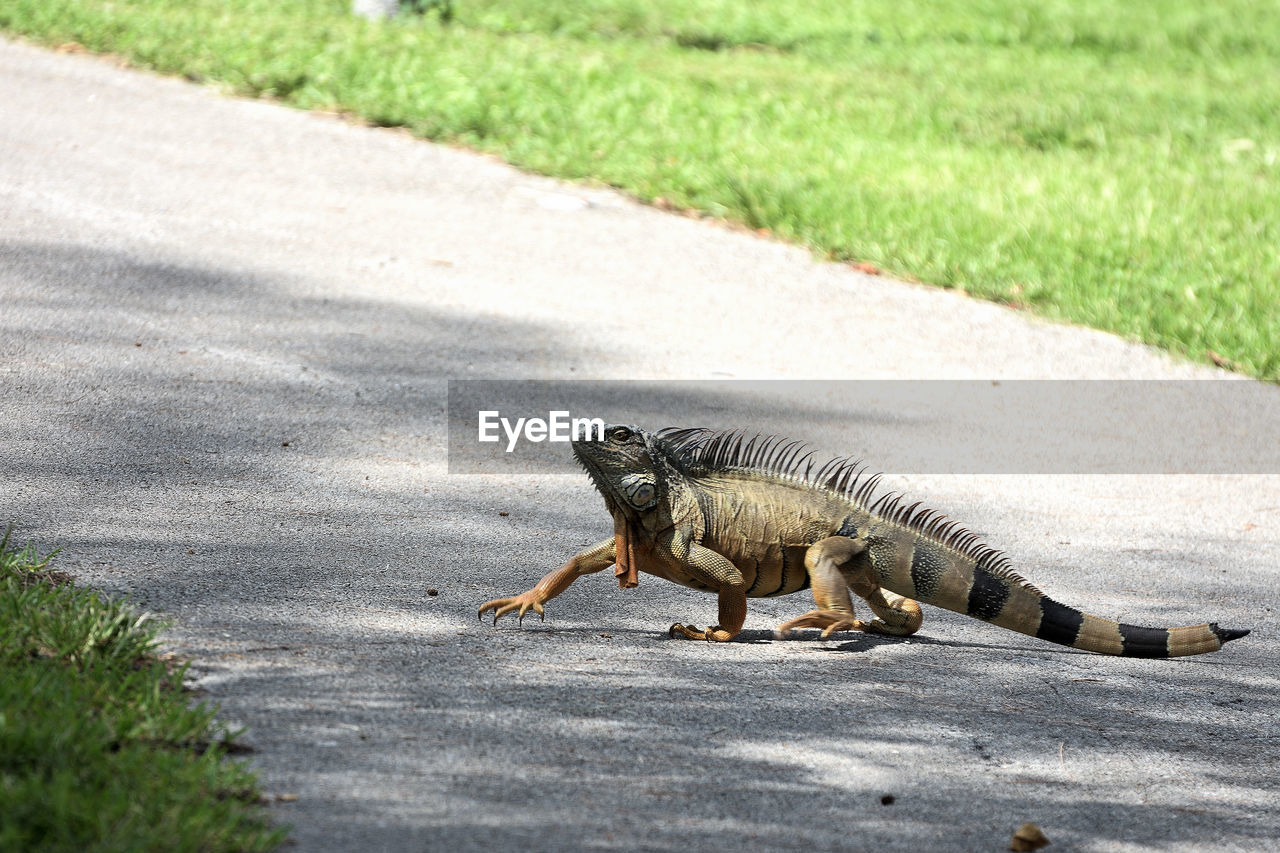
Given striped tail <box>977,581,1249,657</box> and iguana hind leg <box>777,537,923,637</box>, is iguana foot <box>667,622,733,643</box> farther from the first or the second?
striped tail <box>977,581,1249,657</box>

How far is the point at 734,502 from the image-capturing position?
14.7 feet

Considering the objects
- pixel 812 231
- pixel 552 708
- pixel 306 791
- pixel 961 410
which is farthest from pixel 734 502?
pixel 812 231

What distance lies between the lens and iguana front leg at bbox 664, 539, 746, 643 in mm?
4395

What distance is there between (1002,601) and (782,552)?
712 mm

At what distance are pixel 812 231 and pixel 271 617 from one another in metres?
6.02

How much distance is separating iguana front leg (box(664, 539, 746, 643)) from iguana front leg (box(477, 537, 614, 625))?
0.22 m

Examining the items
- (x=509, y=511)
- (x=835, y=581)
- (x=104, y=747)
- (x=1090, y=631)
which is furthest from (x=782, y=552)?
(x=104, y=747)

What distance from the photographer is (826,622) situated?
4391mm

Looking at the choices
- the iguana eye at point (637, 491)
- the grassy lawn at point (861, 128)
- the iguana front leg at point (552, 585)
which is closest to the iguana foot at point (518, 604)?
the iguana front leg at point (552, 585)

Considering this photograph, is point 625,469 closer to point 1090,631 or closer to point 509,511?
point 509,511

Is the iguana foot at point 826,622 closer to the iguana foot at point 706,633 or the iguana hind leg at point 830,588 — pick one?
the iguana hind leg at point 830,588

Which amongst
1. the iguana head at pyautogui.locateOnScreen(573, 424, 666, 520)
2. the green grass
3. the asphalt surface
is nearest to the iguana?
the iguana head at pyautogui.locateOnScreen(573, 424, 666, 520)

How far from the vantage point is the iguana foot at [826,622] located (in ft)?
14.3

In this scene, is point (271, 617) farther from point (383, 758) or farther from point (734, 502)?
point (734, 502)
